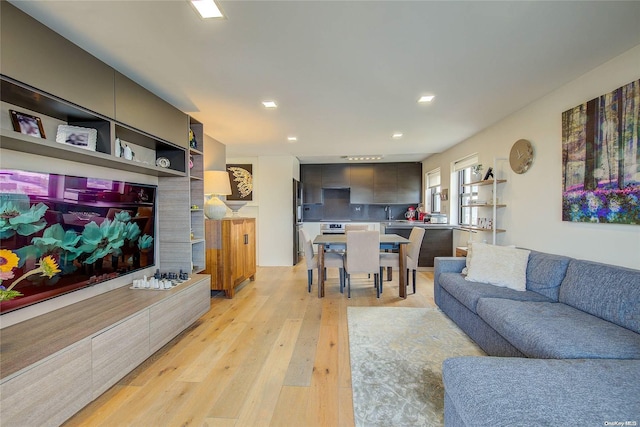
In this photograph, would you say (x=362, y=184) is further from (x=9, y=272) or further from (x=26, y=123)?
(x=9, y=272)

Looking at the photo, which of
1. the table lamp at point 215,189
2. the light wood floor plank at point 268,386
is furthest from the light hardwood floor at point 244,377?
the table lamp at point 215,189

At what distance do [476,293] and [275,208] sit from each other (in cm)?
407

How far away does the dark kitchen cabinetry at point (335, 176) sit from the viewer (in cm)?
700

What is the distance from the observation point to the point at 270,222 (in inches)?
218

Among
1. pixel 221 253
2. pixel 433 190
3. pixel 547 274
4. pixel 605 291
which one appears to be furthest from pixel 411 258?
pixel 433 190

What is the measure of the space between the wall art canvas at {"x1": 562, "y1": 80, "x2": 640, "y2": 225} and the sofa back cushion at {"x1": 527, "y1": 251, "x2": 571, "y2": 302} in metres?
0.43

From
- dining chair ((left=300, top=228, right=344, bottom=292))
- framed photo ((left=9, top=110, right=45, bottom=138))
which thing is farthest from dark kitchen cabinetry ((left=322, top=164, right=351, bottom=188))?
framed photo ((left=9, top=110, right=45, bottom=138))

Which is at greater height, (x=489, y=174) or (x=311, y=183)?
(x=311, y=183)

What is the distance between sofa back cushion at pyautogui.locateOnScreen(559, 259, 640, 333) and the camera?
160 centimetres

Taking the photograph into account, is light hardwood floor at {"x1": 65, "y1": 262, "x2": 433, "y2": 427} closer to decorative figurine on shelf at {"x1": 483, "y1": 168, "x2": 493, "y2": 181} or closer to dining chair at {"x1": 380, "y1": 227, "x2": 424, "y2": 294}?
dining chair at {"x1": 380, "y1": 227, "x2": 424, "y2": 294}

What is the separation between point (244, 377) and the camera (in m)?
1.84

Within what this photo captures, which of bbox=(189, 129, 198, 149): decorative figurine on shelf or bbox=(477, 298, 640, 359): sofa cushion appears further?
bbox=(189, 129, 198, 149): decorative figurine on shelf

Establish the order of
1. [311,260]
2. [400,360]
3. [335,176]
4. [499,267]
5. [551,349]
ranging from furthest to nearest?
[335,176] < [311,260] < [499,267] < [400,360] < [551,349]

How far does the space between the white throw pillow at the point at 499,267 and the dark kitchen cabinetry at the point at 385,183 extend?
14.0 ft
